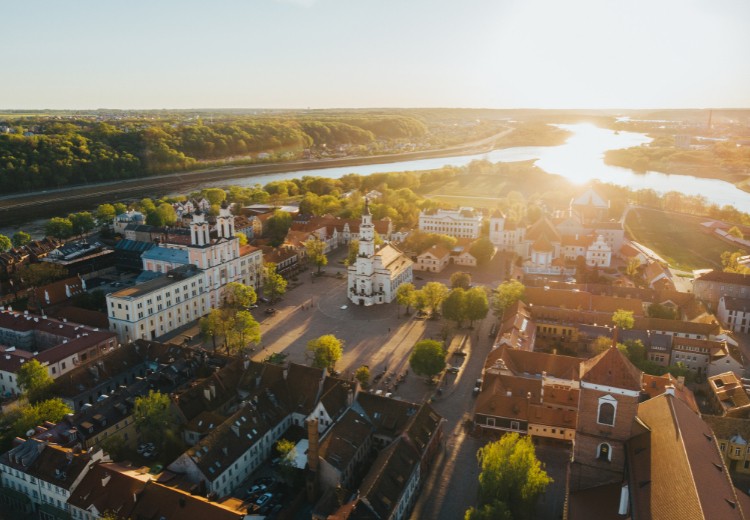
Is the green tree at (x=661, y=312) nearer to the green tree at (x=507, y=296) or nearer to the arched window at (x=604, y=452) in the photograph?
the green tree at (x=507, y=296)

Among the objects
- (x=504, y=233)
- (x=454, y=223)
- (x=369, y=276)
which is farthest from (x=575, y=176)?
(x=369, y=276)

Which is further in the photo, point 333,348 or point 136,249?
point 136,249

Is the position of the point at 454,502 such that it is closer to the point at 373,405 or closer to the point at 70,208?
the point at 373,405

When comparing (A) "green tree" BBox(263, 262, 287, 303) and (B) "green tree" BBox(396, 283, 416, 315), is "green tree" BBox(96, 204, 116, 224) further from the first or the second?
(B) "green tree" BBox(396, 283, 416, 315)

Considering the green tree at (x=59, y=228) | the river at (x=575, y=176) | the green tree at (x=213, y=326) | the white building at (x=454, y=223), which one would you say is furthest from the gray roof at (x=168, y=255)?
the river at (x=575, y=176)

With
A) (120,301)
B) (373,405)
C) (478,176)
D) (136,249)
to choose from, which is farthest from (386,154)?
(373,405)

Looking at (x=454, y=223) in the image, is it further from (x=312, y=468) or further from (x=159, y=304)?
(x=312, y=468)
